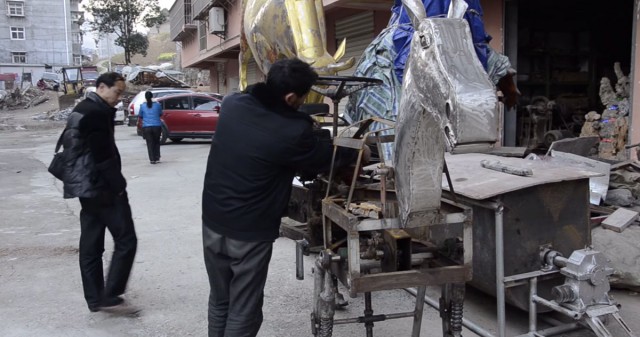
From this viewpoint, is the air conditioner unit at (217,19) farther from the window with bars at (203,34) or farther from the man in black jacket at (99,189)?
the man in black jacket at (99,189)

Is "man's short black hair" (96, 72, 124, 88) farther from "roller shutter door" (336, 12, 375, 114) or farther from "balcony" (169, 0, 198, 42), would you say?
"balcony" (169, 0, 198, 42)

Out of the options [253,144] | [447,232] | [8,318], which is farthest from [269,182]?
[8,318]

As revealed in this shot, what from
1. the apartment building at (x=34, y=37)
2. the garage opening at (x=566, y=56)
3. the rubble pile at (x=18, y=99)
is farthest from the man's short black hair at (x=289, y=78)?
the apartment building at (x=34, y=37)

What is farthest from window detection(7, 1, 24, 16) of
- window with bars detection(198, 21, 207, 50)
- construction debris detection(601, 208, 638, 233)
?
construction debris detection(601, 208, 638, 233)

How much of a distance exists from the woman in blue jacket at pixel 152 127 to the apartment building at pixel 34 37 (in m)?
43.3

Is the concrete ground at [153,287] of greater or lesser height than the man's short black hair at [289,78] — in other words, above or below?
below

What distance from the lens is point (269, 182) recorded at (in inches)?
108

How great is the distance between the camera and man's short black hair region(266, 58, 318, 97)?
8.77 ft

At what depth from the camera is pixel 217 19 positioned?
18.6m

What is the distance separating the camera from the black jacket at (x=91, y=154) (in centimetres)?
401

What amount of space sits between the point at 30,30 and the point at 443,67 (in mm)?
57913

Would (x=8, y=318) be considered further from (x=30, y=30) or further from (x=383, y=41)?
(x=30, y=30)

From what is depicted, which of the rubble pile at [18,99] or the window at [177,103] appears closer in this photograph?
the window at [177,103]

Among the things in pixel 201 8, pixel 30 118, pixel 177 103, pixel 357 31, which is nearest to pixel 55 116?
pixel 30 118
